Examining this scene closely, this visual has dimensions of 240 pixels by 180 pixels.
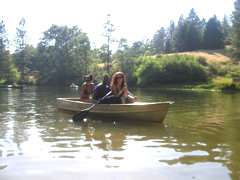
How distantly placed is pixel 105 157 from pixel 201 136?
2.98 metres

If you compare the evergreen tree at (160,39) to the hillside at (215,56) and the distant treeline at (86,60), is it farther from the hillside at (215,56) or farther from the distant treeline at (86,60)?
the hillside at (215,56)

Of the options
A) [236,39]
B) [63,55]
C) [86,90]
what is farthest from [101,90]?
[63,55]

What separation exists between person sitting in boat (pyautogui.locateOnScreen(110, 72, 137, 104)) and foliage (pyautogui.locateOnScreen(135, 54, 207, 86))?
129 ft

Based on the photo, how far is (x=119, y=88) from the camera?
30.6ft

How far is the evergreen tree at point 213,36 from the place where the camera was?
73.4 metres

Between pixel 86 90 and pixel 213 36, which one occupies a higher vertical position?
pixel 213 36

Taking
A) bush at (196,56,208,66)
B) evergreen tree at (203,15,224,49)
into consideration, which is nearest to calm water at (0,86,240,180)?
bush at (196,56,208,66)

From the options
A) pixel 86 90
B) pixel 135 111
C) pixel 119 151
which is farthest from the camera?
pixel 86 90

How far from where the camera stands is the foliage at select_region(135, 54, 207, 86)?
4912 cm

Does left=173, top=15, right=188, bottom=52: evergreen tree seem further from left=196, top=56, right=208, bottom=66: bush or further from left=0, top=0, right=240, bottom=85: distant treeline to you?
left=196, top=56, right=208, bottom=66: bush

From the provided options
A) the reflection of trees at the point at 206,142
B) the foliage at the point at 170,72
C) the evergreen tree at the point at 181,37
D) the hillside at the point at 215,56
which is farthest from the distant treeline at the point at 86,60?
the reflection of trees at the point at 206,142

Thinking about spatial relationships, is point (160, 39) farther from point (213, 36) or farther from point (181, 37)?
point (213, 36)

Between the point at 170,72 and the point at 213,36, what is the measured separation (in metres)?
33.4

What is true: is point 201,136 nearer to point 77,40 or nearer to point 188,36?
point 77,40
